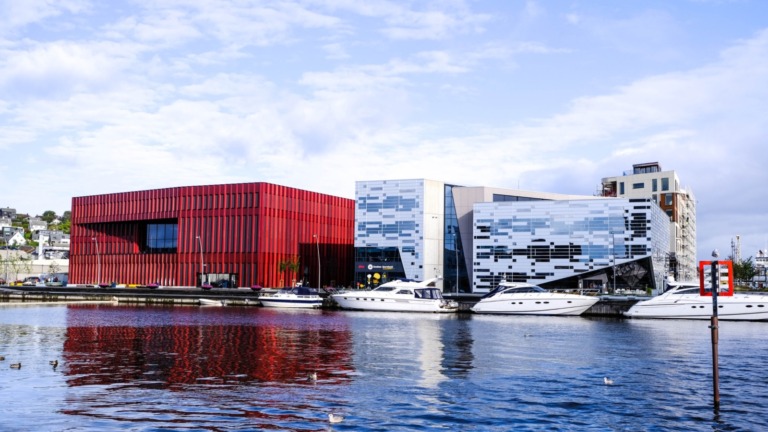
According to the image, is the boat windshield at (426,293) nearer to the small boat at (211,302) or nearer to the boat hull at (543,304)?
the boat hull at (543,304)

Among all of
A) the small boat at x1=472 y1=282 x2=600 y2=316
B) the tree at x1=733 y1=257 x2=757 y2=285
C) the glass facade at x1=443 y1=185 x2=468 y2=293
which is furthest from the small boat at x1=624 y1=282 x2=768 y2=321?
the tree at x1=733 y1=257 x2=757 y2=285

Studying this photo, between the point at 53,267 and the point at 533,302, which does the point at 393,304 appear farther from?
the point at 53,267

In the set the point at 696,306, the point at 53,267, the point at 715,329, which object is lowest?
the point at 696,306

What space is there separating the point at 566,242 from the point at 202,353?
8144 centimetres

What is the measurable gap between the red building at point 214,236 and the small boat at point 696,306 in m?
61.1

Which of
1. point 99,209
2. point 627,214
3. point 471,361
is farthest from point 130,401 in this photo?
point 99,209

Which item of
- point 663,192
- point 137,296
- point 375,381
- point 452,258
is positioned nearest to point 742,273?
point 663,192

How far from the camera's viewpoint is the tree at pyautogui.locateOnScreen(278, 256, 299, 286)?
127500mm

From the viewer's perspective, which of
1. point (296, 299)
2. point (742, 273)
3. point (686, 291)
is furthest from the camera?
point (742, 273)

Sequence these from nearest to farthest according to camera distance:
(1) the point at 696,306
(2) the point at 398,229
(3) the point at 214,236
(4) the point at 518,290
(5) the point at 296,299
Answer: (1) the point at 696,306, (4) the point at 518,290, (5) the point at 296,299, (2) the point at 398,229, (3) the point at 214,236

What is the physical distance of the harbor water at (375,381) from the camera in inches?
813

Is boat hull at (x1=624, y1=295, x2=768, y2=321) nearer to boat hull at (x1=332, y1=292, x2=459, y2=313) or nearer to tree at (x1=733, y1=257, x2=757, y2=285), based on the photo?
boat hull at (x1=332, y1=292, x2=459, y2=313)

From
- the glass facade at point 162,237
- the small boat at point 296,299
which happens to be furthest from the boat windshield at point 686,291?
the glass facade at point 162,237

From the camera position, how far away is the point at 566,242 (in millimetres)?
109312
